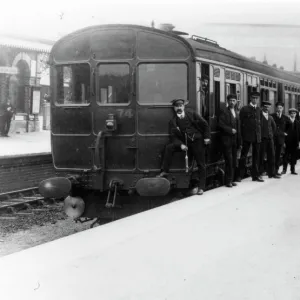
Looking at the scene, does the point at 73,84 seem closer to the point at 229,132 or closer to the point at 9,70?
the point at 229,132

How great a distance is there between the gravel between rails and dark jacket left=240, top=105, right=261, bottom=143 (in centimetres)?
330

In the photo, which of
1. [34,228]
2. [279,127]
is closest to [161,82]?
[34,228]

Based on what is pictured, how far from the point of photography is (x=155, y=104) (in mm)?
8703

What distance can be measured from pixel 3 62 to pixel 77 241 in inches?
801

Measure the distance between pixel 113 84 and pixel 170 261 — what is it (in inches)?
→ 174

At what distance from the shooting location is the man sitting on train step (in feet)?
28.0

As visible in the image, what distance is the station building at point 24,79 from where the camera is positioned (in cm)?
2436

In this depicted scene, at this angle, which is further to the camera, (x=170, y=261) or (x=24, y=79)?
(x=24, y=79)

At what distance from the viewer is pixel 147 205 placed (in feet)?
29.5

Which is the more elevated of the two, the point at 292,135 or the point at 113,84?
the point at 113,84

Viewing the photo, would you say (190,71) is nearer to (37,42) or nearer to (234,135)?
(234,135)

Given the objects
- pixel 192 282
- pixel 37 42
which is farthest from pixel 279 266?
pixel 37 42

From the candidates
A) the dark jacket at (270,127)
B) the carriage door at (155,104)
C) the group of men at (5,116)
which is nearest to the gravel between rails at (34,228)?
the carriage door at (155,104)

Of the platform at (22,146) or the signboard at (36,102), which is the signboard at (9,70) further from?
the platform at (22,146)
